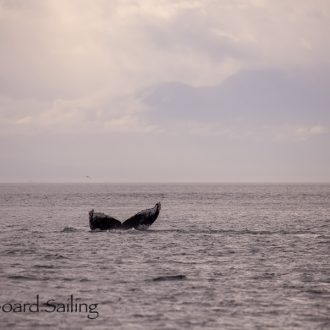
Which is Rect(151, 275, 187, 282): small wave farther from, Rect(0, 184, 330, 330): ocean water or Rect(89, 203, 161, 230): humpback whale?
Rect(89, 203, 161, 230): humpback whale

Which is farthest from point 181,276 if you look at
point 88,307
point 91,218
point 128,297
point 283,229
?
point 283,229

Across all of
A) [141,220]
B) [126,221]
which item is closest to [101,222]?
[126,221]

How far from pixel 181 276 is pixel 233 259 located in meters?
6.43

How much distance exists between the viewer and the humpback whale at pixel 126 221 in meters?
48.7

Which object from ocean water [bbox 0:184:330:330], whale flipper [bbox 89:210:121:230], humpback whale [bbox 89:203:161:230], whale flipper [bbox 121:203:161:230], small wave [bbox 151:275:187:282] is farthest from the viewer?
whale flipper [bbox 121:203:161:230]

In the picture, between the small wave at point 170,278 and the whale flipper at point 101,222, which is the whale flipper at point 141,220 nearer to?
the whale flipper at point 101,222

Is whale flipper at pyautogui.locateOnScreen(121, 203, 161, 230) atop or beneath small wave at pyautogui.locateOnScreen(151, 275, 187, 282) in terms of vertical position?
atop

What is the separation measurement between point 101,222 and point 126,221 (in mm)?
2409

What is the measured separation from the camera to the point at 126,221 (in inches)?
1971

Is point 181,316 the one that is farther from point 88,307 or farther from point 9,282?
point 9,282

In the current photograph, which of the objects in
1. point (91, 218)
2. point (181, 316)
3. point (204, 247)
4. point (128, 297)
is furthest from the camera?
point (91, 218)

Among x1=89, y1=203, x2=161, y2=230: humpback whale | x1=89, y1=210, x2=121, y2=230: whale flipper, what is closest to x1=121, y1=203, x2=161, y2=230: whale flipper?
x1=89, y1=203, x2=161, y2=230: humpback whale

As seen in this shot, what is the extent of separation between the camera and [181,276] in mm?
24516

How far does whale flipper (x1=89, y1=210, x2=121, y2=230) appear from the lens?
159 ft
